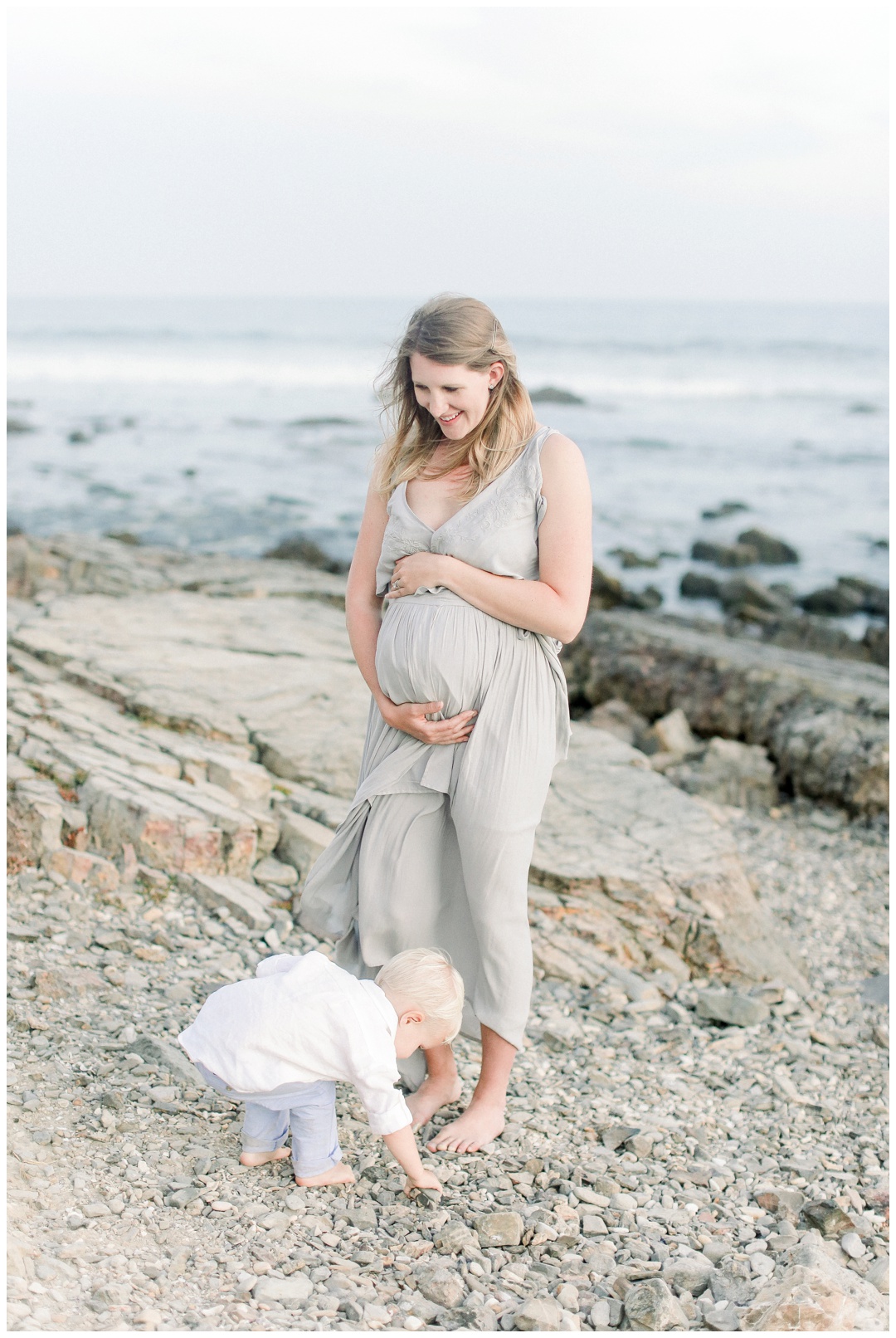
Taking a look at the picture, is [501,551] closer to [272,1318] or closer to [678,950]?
[272,1318]

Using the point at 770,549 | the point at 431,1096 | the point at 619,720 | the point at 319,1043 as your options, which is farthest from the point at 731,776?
the point at 770,549

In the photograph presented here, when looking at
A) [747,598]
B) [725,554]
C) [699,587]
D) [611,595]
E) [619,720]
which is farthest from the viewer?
[725,554]

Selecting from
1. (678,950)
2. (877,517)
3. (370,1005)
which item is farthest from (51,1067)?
(877,517)

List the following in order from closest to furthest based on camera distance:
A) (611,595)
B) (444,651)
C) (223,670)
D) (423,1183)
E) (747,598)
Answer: (423,1183) → (444,651) → (223,670) → (611,595) → (747,598)

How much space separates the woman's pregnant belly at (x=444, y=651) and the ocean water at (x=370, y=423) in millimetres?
745

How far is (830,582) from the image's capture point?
47.2 ft

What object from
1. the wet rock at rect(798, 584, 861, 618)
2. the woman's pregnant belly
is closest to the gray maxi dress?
the woman's pregnant belly

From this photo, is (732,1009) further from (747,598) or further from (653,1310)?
(747,598)

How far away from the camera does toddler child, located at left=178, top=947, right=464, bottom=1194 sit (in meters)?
2.49

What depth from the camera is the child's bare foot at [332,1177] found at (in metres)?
2.70

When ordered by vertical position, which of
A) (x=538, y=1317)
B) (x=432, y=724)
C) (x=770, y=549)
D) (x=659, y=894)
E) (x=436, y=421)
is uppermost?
(x=436, y=421)

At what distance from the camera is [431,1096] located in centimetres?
312

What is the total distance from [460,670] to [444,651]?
0.23 feet

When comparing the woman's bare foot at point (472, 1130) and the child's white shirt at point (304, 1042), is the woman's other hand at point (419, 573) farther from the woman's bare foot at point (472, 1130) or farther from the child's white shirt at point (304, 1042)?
the woman's bare foot at point (472, 1130)
